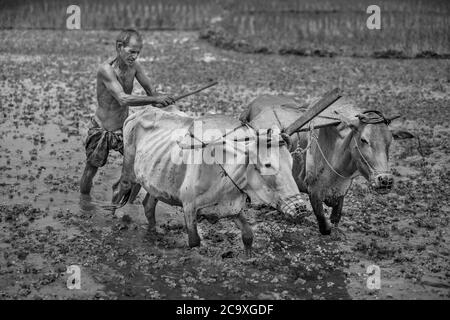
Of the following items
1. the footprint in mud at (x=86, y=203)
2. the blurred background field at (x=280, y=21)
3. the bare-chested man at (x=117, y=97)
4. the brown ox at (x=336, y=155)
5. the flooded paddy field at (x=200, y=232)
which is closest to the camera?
the flooded paddy field at (x=200, y=232)

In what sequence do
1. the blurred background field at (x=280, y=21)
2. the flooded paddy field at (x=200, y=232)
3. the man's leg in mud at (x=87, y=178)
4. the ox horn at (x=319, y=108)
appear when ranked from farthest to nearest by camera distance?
the blurred background field at (x=280, y=21), the man's leg in mud at (x=87, y=178), the flooded paddy field at (x=200, y=232), the ox horn at (x=319, y=108)

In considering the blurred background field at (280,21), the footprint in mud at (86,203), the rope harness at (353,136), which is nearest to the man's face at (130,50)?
the footprint in mud at (86,203)

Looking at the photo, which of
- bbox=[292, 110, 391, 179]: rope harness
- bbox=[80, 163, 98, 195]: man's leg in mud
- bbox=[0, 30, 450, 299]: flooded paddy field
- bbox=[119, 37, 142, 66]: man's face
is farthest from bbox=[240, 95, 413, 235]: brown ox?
bbox=[80, 163, 98, 195]: man's leg in mud

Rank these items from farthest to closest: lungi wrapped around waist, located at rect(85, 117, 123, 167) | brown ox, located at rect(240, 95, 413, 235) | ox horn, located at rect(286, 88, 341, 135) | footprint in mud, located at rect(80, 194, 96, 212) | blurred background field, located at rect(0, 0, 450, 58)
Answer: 1. blurred background field, located at rect(0, 0, 450, 58)
2. footprint in mud, located at rect(80, 194, 96, 212)
3. lungi wrapped around waist, located at rect(85, 117, 123, 167)
4. brown ox, located at rect(240, 95, 413, 235)
5. ox horn, located at rect(286, 88, 341, 135)

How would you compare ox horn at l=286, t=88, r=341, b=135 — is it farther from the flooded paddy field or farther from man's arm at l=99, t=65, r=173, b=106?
man's arm at l=99, t=65, r=173, b=106

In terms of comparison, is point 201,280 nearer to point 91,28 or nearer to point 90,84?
point 90,84

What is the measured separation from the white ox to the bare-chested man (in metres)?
0.28

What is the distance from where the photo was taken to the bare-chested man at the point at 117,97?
809 cm

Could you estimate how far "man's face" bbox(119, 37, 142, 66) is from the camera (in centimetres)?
815

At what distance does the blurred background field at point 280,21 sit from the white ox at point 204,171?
13.3 m

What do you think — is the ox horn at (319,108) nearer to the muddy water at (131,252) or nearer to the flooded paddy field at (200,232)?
the flooded paddy field at (200,232)

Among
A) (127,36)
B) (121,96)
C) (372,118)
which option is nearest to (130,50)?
(127,36)

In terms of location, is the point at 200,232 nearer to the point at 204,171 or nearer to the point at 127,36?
the point at 204,171

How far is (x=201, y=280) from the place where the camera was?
7.15 m
